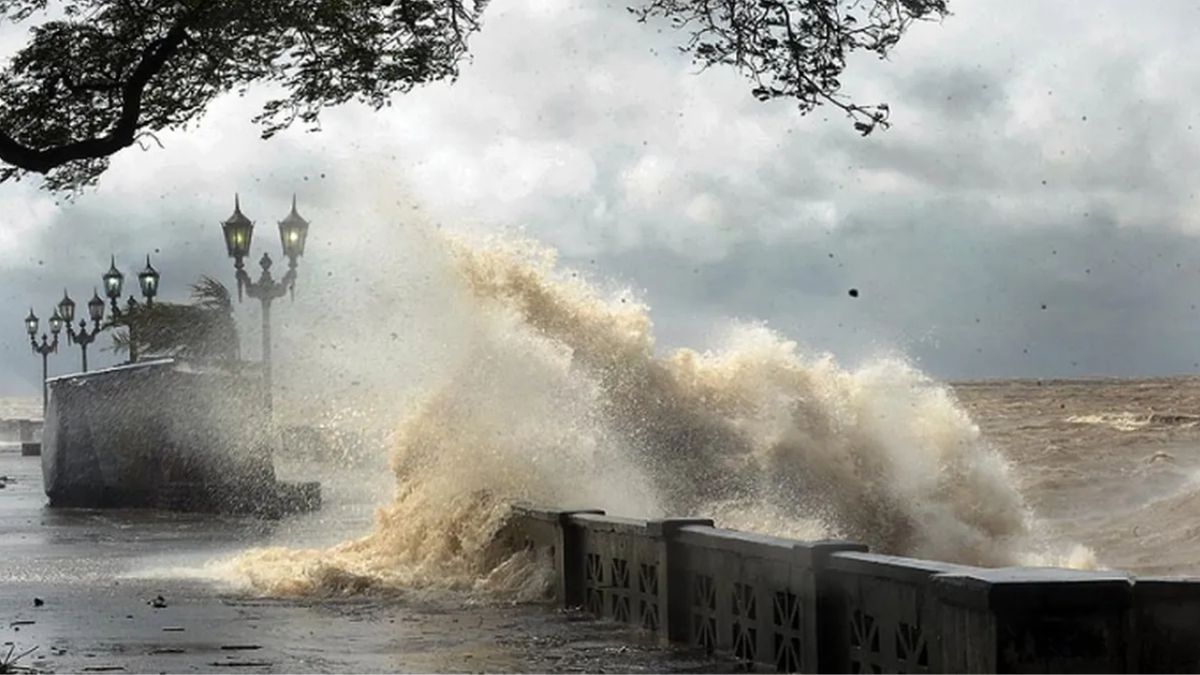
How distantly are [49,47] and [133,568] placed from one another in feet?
25.2

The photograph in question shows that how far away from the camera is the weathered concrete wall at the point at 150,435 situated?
30.4m

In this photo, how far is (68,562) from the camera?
20.5 meters

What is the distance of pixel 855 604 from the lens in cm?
962

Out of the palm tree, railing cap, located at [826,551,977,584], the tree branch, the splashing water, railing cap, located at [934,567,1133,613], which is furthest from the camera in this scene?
the palm tree

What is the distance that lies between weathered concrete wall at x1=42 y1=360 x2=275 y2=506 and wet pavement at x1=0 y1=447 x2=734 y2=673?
823cm

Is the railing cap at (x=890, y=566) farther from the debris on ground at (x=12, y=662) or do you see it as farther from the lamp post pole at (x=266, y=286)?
the lamp post pole at (x=266, y=286)

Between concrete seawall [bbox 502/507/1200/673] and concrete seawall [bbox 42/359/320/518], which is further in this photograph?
concrete seawall [bbox 42/359/320/518]

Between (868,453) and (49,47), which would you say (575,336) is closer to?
(868,453)

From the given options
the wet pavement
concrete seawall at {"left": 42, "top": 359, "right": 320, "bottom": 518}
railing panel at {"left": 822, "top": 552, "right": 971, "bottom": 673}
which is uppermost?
concrete seawall at {"left": 42, "top": 359, "right": 320, "bottom": 518}

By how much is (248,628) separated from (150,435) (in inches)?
692

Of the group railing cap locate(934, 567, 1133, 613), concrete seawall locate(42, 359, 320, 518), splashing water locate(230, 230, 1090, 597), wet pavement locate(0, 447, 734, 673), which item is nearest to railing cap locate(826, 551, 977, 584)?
railing cap locate(934, 567, 1133, 613)

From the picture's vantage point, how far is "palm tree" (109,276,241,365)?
6050cm

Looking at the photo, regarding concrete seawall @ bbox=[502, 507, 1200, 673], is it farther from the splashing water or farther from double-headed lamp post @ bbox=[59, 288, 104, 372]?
double-headed lamp post @ bbox=[59, 288, 104, 372]

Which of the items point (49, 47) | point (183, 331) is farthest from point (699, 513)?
point (183, 331)
